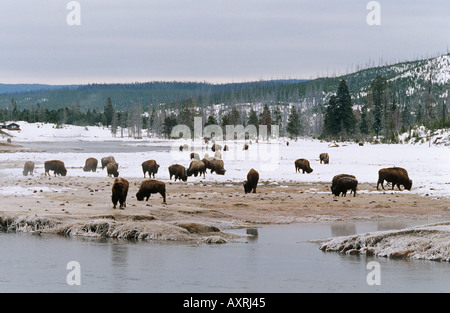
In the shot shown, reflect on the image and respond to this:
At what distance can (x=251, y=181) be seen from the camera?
3625cm

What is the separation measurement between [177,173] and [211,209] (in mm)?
16602

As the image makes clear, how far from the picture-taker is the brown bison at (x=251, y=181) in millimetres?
36125

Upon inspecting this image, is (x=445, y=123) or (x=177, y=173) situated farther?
(x=445, y=123)

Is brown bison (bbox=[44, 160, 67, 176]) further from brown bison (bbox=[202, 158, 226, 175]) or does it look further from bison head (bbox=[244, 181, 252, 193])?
bison head (bbox=[244, 181, 252, 193])

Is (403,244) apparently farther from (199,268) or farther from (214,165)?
(214,165)

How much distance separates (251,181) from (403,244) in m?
17.6

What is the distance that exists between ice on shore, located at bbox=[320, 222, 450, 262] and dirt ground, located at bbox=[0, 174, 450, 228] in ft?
20.9

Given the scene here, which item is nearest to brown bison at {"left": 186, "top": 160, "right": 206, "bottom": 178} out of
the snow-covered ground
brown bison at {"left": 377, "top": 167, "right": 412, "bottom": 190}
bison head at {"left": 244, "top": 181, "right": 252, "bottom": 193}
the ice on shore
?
the snow-covered ground

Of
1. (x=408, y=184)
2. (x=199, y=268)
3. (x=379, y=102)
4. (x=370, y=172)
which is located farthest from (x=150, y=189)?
(x=379, y=102)

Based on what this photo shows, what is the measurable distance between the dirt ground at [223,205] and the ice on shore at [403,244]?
636cm
